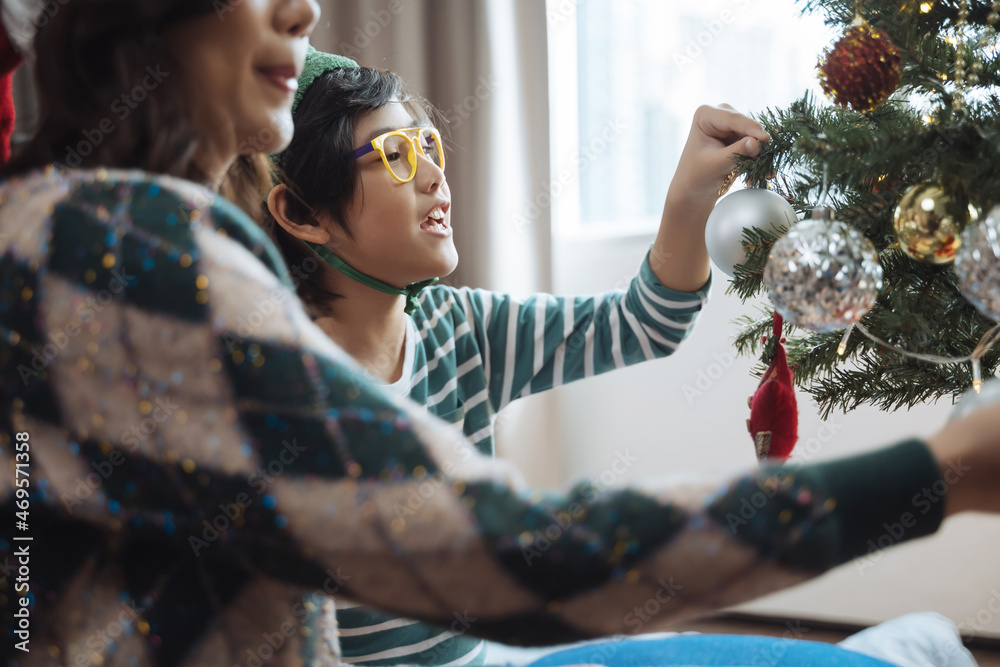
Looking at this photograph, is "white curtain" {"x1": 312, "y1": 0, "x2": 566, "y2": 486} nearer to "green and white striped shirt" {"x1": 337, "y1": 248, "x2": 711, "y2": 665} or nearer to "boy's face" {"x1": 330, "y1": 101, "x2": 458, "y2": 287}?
"green and white striped shirt" {"x1": 337, "y1": 248, "x2": 711, "y2": 665}

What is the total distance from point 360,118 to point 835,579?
1.65 metres

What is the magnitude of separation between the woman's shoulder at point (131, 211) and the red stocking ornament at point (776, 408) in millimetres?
485

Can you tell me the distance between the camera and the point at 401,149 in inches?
42.5

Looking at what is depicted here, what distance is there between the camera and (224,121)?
0.54 m

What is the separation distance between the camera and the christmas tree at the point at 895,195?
0.53m

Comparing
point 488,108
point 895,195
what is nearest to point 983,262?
point 895,195

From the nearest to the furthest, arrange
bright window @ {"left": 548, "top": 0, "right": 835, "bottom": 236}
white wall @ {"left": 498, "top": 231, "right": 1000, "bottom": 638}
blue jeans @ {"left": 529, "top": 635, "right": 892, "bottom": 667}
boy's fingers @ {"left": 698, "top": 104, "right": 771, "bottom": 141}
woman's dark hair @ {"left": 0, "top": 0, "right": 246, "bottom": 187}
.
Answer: woman's dark hair @ {"left": 0, "top": 0, "right": 246, "bottom": 187} → boy's fingers @ {"left": 698, "top": 104, "right": 771, "bottom": 141} → blue jeans @ {"left": 529, "top": 635, "right": 892, "bottom": 667} → white wall @ {"left": 498, "top": 231, "right": 1000, "bottom": 638} → bright window @ {"left": 548, "top": 0, "right": 835, "bottom": 236}

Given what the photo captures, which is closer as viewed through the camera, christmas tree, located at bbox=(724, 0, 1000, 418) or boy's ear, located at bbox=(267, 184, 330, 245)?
christmas tree, located at bbox=(724, 0, 1000, 418)

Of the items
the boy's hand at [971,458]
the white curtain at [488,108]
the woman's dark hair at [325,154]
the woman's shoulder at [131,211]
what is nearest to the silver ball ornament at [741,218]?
the boy's hand at [971,458]

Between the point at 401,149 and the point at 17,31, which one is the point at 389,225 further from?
the point at 17,31

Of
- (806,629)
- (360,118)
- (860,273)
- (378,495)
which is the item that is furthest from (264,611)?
(806,629)

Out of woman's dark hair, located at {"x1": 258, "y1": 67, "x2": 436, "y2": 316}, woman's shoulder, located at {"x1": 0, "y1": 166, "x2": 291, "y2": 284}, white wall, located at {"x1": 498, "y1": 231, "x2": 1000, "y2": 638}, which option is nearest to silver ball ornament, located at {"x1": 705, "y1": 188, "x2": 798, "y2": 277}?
woman's shoulder, located at {"x1": 0, "y1": 166, "x2": 291, "y2": 284}

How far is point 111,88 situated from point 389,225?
0.55 metres

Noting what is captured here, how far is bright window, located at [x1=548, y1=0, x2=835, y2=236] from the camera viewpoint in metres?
2.11
